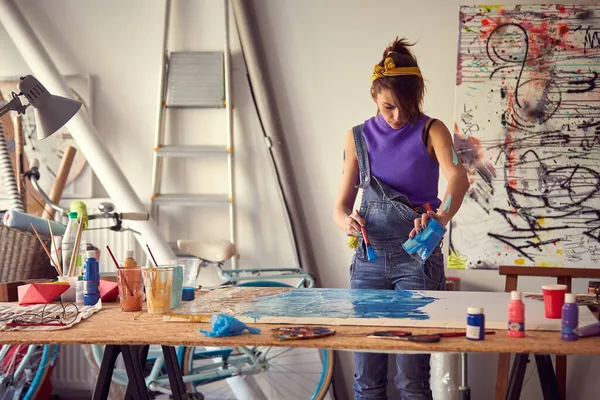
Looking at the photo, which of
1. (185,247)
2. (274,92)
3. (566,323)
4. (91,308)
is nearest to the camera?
(566,323)

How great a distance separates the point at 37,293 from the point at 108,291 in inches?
7.7

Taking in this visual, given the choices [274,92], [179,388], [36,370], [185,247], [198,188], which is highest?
[274,92]

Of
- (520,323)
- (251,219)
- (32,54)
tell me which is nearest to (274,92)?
(251,219)

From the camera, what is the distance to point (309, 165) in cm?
371

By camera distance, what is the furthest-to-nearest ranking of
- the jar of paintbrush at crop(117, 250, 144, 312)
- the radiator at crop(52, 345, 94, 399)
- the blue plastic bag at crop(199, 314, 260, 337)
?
the radiator at crop(52, 345, 94, 399) < the jar of paintbrush at crop(117, 250, 144, 312) < the blue plastic bag at crop(199, 314, 260, 337)

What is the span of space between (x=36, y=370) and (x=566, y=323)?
8.90 feet

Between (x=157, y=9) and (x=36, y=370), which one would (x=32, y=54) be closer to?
(x=157, y=9)

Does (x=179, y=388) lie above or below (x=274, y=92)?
below

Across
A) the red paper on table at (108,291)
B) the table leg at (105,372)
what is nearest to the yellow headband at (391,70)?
the red paper on table at (108,291)

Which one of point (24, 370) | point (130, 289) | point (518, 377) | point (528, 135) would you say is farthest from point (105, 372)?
Result: point (528, 135)

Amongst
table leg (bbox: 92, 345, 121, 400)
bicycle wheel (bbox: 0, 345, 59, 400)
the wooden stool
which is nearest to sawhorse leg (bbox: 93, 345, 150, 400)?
table leg (bbox: 92, 345, 121, 400)

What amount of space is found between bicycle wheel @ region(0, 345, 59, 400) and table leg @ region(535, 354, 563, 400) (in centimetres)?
244

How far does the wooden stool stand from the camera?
328 centimetres

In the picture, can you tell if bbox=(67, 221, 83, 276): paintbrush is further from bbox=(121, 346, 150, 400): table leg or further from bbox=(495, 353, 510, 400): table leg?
bbox=(495, 353, 510, 400): table leg
